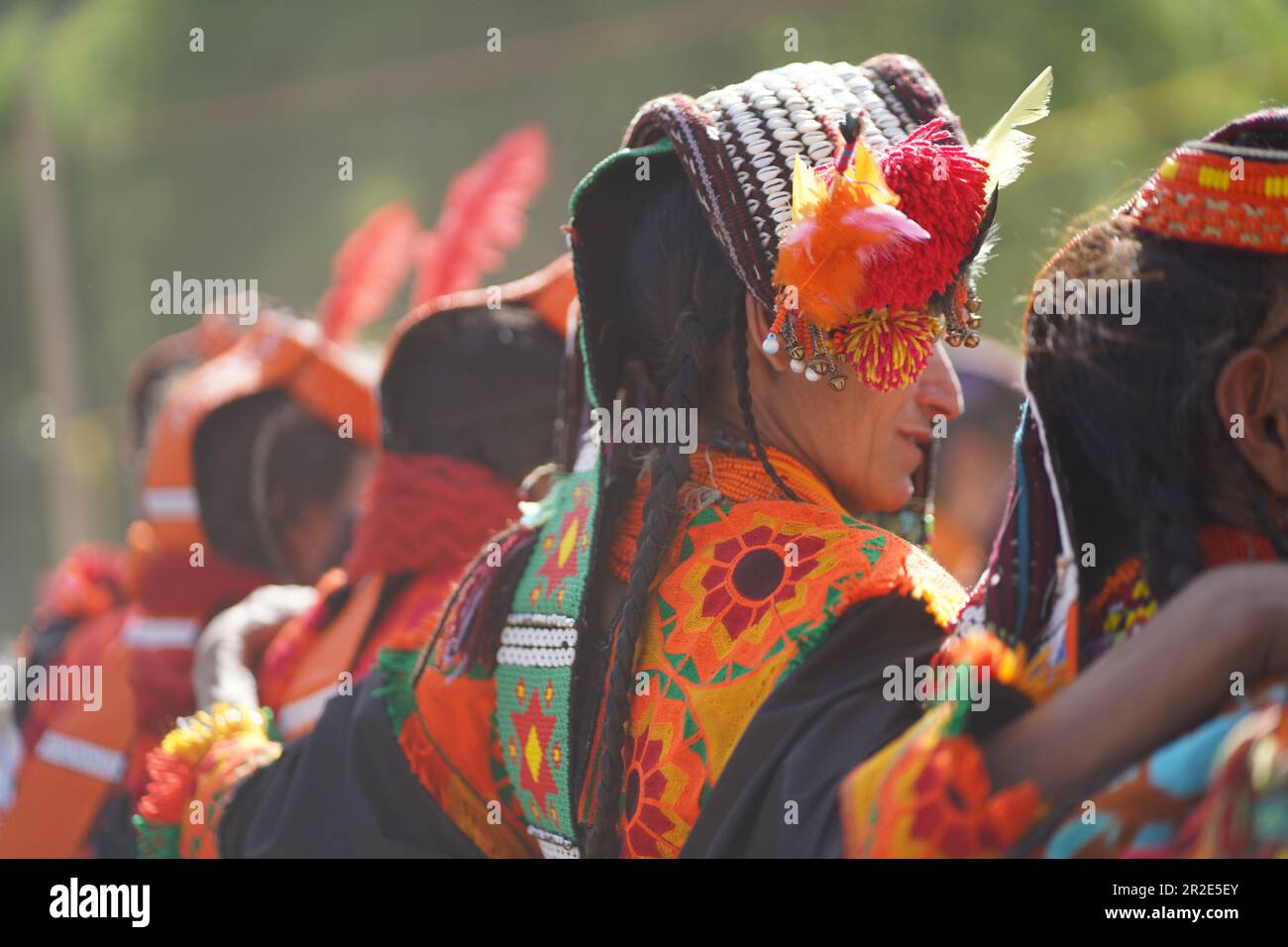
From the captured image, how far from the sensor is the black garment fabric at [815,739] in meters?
1.52

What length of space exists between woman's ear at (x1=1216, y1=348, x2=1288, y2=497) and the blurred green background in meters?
6.24

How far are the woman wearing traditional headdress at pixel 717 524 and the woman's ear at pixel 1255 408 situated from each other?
401mm

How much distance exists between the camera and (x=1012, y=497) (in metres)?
1.56

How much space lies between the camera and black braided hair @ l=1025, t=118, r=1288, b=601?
141cm

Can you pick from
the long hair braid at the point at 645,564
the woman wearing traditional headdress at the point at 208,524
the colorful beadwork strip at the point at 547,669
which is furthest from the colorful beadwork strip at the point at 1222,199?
the woman wearing traditional headdress at the point at 208,524

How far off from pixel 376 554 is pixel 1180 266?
72.3 inches

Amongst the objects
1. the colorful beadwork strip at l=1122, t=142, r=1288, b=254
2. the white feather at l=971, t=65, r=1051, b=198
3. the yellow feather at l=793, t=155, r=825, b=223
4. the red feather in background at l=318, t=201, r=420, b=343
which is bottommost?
the colorful beadwork strip at l=1122, t=142, r=1288, b=254

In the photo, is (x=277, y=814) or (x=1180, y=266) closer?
(x=1180, y=266)

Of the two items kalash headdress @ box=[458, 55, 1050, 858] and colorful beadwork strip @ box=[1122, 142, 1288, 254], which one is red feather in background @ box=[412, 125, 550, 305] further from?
colorful beadwork strip @ box=[1122, 142, 1288, 254]

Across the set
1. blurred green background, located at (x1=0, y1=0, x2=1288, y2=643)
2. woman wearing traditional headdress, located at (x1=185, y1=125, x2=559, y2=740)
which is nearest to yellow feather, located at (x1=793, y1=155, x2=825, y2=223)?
woman wearing traditional headdress, located at (x1=185, y1=125, x2=559, y2=740)
